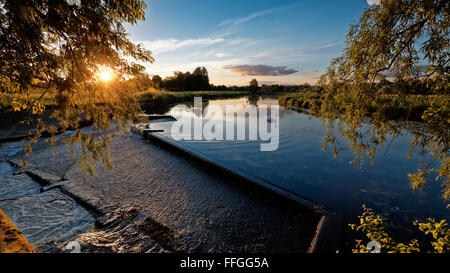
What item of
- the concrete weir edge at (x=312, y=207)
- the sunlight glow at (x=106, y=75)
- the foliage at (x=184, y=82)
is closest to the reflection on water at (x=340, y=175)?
the concrete weir edge at (x=312, y=207)

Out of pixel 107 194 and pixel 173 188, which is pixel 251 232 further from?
pixel 107 194

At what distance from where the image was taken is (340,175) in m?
7.94

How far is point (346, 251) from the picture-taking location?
3.88 metres

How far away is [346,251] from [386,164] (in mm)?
7679

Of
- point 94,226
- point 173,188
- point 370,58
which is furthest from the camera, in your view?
point 173,188

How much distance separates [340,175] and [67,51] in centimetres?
997

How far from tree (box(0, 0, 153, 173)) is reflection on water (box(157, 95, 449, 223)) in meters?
6.21

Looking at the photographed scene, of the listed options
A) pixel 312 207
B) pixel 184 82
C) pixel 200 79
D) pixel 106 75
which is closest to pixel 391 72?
pixel 312 207

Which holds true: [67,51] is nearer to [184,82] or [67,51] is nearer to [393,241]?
[393,241]

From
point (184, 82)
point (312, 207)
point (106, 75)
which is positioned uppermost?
point (184, 82)

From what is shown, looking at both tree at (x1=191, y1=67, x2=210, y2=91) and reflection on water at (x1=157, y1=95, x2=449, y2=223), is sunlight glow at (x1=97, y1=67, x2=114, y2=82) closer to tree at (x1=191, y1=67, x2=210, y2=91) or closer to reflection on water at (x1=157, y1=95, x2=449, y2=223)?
reflection on water at (x1=157, y1=95, x2=449, y2=223)

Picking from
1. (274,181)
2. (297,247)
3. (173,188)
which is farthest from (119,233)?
(274,181)

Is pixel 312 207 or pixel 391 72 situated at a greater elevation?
pixel 391 72
